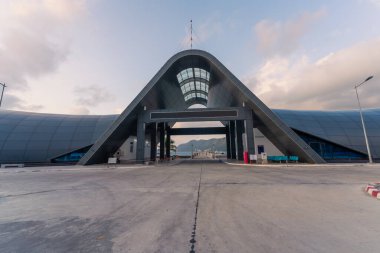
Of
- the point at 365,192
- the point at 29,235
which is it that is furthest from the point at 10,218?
the point at 365,192

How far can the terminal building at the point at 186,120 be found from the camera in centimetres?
2409

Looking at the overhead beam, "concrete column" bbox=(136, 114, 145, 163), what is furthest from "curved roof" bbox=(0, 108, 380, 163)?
the overhead beam

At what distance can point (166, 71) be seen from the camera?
81.0ft

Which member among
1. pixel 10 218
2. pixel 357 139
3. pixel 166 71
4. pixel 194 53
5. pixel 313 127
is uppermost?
pixel 194 53

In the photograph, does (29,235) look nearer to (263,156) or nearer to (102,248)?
(102,248)

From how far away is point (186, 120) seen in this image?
1064 inches

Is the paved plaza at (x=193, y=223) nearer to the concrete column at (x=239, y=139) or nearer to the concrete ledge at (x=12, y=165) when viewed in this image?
the concrete ledge at (x=12, y=165)

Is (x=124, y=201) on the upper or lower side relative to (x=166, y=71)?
lower

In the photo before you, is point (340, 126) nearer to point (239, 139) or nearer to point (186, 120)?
point (239, 139)

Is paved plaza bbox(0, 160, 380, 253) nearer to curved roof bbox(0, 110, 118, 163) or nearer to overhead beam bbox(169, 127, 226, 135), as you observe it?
curved roof bbox(0, 110, 118, 163)

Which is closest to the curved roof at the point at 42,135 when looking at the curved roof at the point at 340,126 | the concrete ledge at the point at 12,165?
the concrete ledge at the point at 12,165

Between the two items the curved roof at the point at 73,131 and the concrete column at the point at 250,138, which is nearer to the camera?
the concrete column at the point at 250,138

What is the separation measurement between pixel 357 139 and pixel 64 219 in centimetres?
4364

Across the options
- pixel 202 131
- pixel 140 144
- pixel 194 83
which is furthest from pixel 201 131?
pixel 140 144
